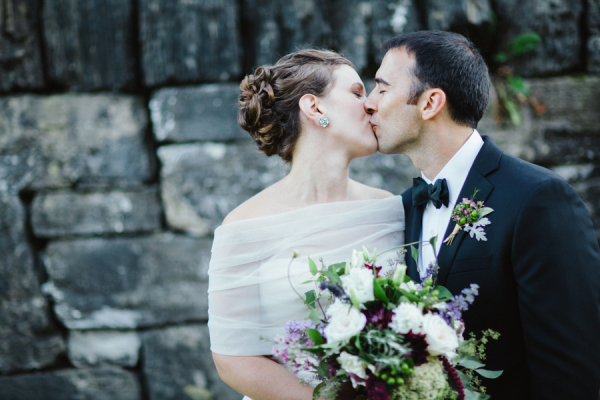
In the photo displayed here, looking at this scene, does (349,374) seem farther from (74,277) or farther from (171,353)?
(74,277)

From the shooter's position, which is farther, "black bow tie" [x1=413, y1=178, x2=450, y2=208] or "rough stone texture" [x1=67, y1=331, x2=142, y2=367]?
"rough stone texture" [x1=67, y1=331, x2=142, y2=367]

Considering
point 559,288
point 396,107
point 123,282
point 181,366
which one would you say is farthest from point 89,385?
point 559,288

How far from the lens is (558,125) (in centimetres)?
312

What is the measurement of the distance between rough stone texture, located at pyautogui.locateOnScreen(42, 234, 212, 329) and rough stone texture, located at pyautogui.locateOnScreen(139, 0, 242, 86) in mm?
1219

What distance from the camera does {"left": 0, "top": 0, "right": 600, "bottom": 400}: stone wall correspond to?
3.06m

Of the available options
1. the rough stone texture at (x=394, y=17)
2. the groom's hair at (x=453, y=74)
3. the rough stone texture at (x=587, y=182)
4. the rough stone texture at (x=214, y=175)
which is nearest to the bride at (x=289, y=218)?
the groom's hair at (x=453, y=74)

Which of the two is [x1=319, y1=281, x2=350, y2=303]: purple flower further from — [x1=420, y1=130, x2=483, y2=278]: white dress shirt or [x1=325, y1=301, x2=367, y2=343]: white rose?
[x1=420, y1=130, x2=483, y2=278]: white dress shirt

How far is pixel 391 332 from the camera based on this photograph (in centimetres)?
122

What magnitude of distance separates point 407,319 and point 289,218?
3.42 ft

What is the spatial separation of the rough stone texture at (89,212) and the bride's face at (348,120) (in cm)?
166

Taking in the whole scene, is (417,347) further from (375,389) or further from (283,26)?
(283,26)

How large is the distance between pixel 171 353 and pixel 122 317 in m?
0.46

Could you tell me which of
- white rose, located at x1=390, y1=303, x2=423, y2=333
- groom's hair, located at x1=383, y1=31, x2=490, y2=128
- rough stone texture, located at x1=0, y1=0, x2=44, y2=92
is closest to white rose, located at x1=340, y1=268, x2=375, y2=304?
white rose, located at x1=390, y1=303, x2=423, y2=333

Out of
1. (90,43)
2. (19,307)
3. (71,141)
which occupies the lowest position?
(19,307)
